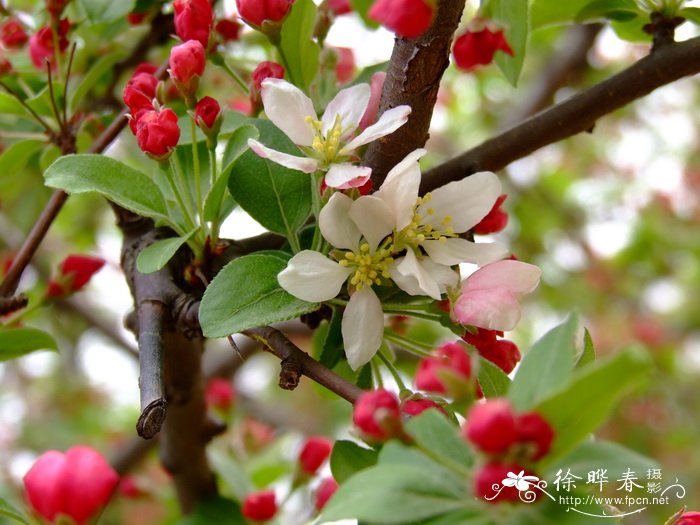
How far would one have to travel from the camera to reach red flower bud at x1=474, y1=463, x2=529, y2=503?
48 centimetres

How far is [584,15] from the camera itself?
0.96 m

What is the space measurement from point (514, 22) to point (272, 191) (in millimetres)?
346

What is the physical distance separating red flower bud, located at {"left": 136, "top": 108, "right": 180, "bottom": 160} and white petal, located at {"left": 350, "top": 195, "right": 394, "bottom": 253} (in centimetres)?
18

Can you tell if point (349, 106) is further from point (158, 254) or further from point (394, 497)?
point (394, 497)

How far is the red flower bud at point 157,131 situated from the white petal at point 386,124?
157 mm

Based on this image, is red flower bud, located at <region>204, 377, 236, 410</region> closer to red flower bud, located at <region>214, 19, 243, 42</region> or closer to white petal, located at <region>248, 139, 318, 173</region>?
red flower bud, located at <region>214, 19, 243, 42</region>

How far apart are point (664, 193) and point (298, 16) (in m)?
2.77

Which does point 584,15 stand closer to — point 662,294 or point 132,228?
point 132,228

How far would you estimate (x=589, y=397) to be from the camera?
458 millimetres

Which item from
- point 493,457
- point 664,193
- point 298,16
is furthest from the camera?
point 664,193

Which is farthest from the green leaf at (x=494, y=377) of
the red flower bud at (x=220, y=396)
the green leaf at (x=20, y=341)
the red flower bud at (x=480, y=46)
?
the red flower bud at (x=220, y=396)

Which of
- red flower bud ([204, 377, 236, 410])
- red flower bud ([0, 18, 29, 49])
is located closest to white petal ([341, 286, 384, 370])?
red flower bud ([0, 18, 29, 49])

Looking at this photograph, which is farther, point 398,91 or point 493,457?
point 398,91

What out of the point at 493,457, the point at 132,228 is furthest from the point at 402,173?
the point at 132,228
